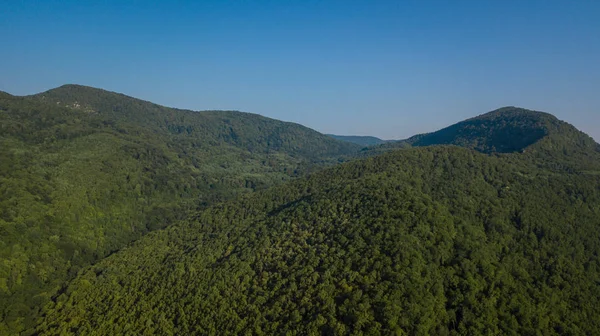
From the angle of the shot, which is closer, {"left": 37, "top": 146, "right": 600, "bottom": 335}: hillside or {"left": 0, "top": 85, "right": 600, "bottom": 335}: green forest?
{"left": 37, "top": 146, "right": 600, "bottom": 335}: hillside

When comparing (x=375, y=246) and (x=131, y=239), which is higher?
(x=375, y=246)

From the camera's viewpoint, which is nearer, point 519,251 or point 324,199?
point 519,251

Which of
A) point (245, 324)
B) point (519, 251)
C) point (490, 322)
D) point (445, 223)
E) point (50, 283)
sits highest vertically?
point (445, 223)

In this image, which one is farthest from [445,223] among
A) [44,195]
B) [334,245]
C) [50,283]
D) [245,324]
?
[44,195]

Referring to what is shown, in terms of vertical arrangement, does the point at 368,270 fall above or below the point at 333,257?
below

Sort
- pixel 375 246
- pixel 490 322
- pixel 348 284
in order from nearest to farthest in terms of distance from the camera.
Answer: pixel 490 322 → pixel 348 284 → pixel 375 246

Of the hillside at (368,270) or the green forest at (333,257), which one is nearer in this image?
the hillside at (368,270)

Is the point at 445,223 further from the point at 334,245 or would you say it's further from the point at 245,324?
the point at 245,324

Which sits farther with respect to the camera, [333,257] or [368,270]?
[333,257]
